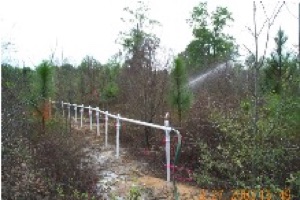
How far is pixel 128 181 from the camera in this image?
20.2 feet

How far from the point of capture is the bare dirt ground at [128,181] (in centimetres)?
558

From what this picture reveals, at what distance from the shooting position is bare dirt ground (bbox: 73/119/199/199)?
5.58m

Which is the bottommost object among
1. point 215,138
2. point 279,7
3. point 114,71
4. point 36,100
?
point 215,138

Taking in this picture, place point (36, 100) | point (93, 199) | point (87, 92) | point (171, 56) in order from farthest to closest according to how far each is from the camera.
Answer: point (87, 92) < point (36, 100) < point (171, 56) < point (93, 199)

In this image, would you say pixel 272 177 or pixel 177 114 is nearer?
pixel 272 177

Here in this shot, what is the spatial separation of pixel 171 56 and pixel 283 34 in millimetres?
10789

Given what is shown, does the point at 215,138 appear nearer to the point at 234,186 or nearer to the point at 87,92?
the point at 234,186

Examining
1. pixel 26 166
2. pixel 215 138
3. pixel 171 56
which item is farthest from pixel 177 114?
pixel 26 166

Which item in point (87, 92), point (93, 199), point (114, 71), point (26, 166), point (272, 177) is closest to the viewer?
point (93, 199)

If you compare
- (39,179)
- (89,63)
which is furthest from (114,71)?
(39,179)

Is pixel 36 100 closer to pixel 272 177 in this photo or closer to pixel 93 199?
pixel 93 199

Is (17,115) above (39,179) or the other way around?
above

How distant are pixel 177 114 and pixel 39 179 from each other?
217 inches

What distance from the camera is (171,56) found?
921 cm
